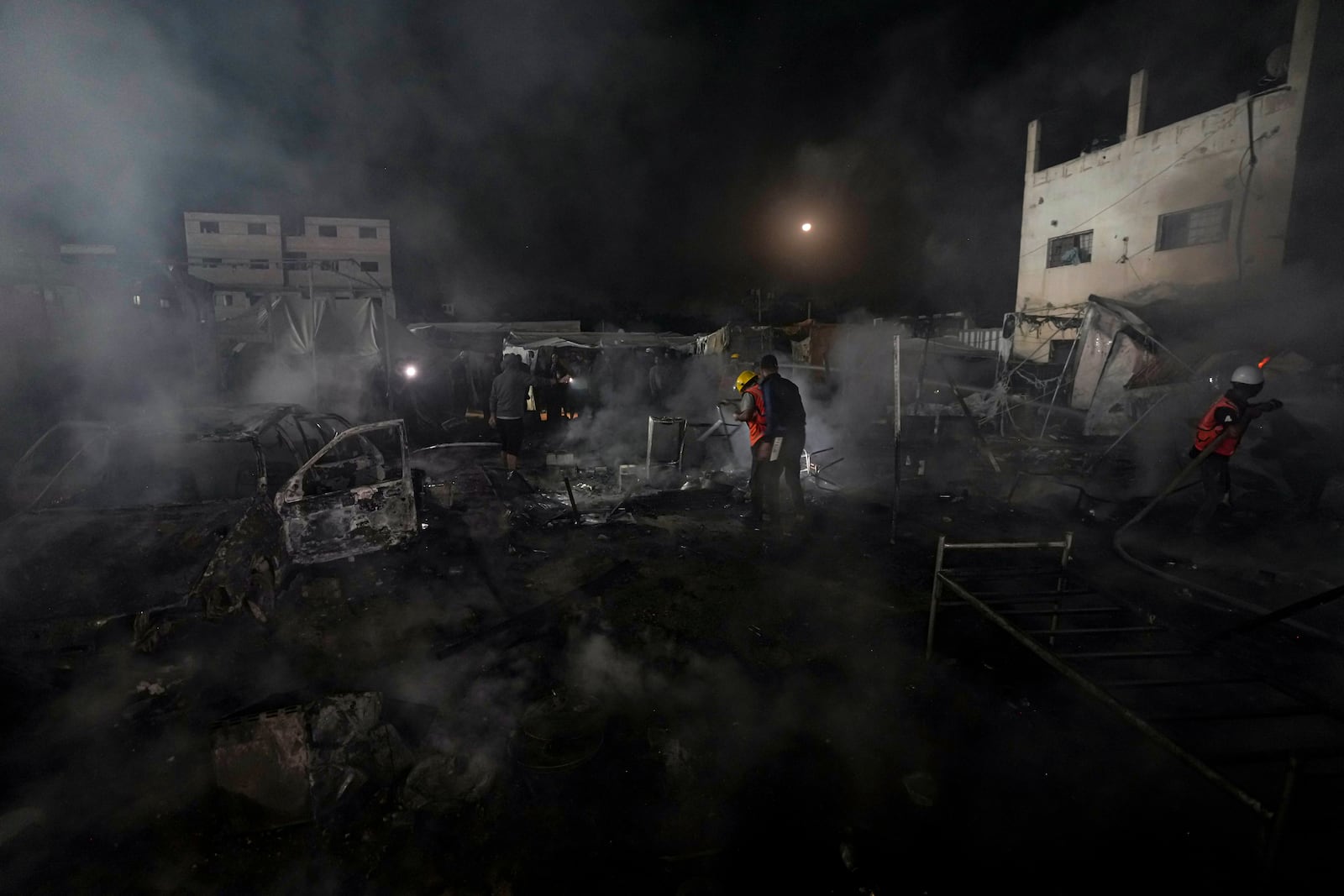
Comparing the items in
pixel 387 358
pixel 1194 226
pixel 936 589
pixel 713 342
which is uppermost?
pixel 1194 226

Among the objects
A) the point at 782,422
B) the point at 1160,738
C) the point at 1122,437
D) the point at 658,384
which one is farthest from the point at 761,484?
the point at 658,384

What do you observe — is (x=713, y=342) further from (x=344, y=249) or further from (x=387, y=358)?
(x=344, y=249)

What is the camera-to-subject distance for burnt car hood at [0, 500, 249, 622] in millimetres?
3670

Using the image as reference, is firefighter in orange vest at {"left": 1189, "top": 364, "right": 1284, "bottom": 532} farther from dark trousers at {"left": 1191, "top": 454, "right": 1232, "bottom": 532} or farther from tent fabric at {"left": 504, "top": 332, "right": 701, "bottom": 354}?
tent fabric at {"left": 504, "top": 332, "right": 701, "bottom": 354}

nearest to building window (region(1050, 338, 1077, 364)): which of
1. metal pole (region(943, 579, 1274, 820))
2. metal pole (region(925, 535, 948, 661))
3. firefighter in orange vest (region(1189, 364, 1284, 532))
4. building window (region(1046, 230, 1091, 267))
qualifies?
building window (region(1046, 230, 1091, 267))

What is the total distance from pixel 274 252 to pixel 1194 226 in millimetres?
51989

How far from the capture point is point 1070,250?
1766 centimetres

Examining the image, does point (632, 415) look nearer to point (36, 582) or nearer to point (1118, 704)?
point (36, 582)

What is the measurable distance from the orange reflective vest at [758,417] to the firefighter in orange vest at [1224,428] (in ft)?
15.0

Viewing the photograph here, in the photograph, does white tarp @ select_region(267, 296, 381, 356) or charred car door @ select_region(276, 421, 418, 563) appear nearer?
charred car door @ select_region(276, 421, 418, 563)

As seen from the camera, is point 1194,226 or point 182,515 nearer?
point 182,515

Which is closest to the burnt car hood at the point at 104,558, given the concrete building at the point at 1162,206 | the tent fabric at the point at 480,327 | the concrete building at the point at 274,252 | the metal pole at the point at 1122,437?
the metal pole at the point at 1122,437

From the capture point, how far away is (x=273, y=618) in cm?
455

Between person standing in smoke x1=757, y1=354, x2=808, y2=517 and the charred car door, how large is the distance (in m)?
3.90
